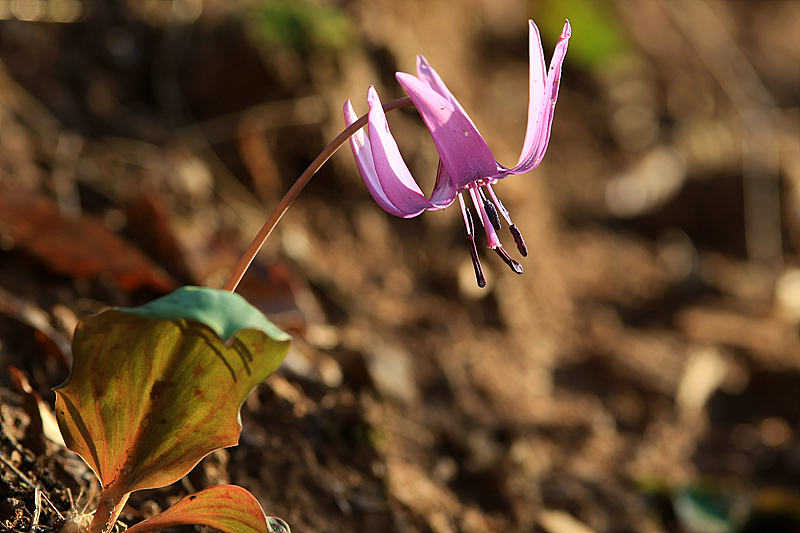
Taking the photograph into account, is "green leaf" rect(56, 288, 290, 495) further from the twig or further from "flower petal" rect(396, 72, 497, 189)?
"flower petal" rect(396, 72, 497, 189)

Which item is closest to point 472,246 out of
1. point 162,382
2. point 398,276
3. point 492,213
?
point 492,213

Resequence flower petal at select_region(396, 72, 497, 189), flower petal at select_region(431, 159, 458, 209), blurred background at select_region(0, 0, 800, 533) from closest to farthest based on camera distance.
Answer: flower petal at select_region(396, 72, 497, 189) < flower petal at select_region(431, 159, 458, 209) < blurred background at select_region(0, 0, 800, 533)

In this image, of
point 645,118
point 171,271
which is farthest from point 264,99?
point 645,118

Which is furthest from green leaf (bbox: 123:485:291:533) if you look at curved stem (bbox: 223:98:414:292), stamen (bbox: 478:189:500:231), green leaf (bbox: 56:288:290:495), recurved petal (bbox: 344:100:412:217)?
stamen (bbox: 478:189:500:231)

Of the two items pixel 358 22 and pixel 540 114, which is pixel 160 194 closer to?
pixel 358 22

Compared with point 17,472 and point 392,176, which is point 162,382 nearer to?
point 17,472

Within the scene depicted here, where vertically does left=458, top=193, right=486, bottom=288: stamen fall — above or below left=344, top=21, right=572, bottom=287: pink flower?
below
